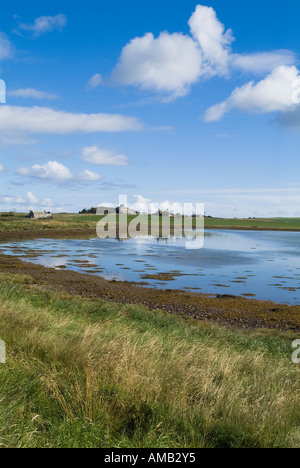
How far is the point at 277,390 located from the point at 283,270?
31.9 meters

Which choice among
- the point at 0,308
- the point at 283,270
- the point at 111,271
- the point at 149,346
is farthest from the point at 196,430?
the point at 283,270

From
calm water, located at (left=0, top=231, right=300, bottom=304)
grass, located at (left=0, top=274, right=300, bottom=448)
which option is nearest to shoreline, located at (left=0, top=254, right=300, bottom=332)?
calm water, located at (left=0, top=231, right=300, bottom=304)

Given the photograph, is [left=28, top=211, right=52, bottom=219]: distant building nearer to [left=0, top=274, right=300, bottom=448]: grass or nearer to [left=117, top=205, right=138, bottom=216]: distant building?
[left=117, top=205, right=138, bottom=216]: distant building

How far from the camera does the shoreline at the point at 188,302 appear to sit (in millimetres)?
17938

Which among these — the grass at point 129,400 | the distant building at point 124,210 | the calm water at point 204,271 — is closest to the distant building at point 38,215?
the distant building at point 124,210

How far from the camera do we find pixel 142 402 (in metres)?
4.61

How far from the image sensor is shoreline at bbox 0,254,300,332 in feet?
58.9

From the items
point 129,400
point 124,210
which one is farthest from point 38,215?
point 129,400

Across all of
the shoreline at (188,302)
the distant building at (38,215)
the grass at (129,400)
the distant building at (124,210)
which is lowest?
the shoreline at (188,302)

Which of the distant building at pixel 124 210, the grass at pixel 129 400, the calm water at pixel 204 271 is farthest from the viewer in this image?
the distant building at pixel 124 210

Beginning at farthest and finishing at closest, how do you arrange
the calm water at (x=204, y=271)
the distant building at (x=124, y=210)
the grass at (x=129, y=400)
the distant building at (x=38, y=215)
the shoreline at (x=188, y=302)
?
1. the distant building at (x=124, y=210)
2. the distant building at (x=38, y=215)
3. the calm water at (x=204, y=271)
4. the shoreline at (x=188, y=302)
5. the grass at (x=129, y=400)

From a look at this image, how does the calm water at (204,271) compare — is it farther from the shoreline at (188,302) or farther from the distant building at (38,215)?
the distant building at (38,215)
